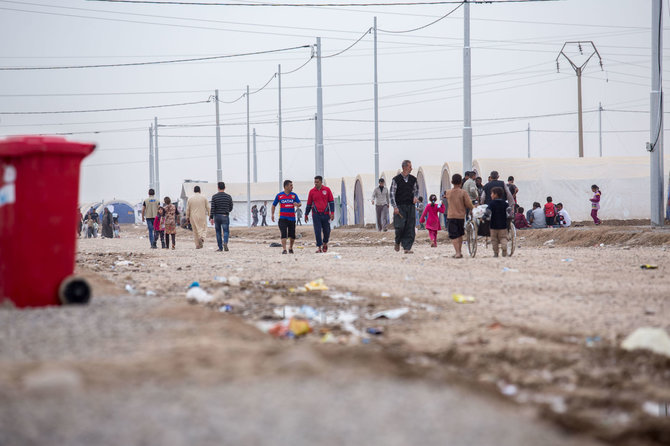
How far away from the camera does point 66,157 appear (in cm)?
630

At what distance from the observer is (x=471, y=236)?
1534 centimetres

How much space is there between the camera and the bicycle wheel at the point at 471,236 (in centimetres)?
1511

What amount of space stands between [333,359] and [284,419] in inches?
46.1

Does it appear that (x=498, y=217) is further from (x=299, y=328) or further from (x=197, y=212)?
(x=197, y=212)

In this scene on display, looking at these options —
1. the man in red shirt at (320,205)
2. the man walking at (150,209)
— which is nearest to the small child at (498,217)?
the man in red shirt at (320,205)

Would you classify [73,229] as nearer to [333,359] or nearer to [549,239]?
[333,359]

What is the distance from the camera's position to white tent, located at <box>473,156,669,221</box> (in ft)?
113

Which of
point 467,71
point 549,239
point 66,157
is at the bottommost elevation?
point 549,239

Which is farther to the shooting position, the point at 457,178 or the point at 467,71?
the point at 467,71

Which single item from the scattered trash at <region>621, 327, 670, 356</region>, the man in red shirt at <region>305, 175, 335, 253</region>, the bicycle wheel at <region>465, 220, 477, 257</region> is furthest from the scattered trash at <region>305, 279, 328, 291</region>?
the man in red shirt at <region>305, 175, 335, 253</region>

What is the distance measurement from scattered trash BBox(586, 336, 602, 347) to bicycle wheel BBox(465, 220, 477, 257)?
9636 mm

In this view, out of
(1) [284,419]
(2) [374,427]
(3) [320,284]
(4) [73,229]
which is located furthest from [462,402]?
(3) [320,284]

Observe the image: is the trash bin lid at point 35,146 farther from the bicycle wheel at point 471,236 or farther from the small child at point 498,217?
the bicycle wheel at point 471,236

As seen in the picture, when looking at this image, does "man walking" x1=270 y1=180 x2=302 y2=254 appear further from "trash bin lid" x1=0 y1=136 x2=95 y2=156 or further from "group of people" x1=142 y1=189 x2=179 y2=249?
"trash bin lid" x1=0 y1=136 x2=95 y2=156
